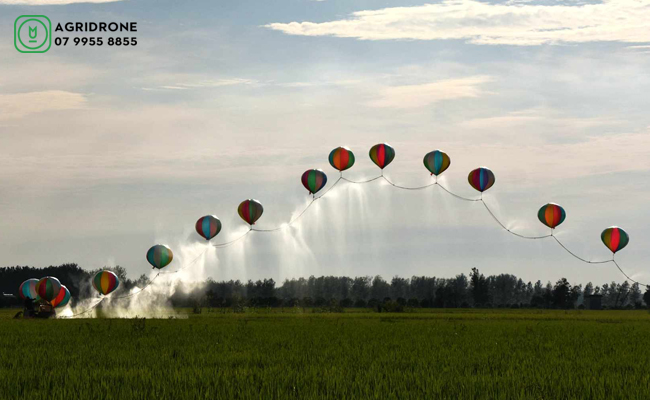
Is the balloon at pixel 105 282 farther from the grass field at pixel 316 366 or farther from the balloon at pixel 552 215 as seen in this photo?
the balloon at pixel 552 215

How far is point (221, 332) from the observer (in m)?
31.6

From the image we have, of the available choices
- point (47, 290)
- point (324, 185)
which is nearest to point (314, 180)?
point (324, 185)

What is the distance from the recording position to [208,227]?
47.7 m

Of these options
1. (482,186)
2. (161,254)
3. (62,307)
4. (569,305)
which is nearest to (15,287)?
(569,305)

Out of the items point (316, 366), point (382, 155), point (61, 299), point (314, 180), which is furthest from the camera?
point (61, 299)

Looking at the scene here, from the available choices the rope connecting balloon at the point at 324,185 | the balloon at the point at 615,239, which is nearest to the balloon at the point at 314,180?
the rope connecting balloon at the point at 324,185

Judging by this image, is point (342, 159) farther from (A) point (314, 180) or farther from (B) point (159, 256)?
(B) point (159, 256)

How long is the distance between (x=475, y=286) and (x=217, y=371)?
531ft

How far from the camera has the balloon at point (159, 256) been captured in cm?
4909

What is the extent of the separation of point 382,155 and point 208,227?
1188cm

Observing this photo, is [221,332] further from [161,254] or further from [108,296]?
[108,296]

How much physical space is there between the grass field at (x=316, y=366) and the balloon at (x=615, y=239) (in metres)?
17.7

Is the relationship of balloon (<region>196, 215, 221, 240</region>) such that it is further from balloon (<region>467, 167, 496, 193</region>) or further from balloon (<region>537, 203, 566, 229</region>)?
balloon (<region>537, 203, 566, 229</region>)

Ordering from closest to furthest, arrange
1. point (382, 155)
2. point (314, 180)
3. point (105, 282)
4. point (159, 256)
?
point (382, 155)
point (314, 180)
point (159, 256)
point (105, 282)
